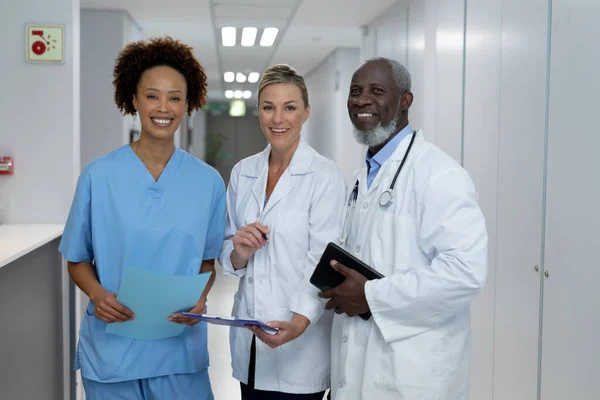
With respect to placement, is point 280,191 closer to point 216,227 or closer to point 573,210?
point 216,227

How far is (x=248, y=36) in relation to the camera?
855 centimetres

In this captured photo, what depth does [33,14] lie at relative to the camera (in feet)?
12.8

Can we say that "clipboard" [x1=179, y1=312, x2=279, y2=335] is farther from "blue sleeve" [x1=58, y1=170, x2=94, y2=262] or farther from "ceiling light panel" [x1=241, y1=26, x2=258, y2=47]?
"ceiling light panel" [x1=241, y1=26, x2=258, y2=47]

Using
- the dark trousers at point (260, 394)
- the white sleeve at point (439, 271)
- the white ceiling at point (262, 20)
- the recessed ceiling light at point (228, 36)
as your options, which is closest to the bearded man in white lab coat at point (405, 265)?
the white sleeve at point (439, 271)

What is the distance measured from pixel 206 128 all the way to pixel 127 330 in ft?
76.4

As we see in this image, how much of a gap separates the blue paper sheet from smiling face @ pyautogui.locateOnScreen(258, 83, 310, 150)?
20.0 inches

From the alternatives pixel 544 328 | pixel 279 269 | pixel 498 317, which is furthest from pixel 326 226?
pixel 498 317

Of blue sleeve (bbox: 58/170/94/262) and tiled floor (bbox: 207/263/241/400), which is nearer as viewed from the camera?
blue sleeve (bbox: 58/170/94/262)

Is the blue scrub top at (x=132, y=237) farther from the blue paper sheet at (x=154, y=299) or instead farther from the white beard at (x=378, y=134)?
the white beard at (x=378, y=134)

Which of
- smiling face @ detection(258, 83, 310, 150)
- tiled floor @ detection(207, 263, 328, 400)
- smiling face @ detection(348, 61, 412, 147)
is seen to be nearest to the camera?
smiling face @ detection(348, 61, 412, 147)

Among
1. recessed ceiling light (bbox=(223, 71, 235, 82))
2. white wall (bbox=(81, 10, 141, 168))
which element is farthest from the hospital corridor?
recessed ceiling light (bbox=(223, 71, 235, 82))

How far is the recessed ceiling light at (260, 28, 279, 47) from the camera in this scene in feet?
26.8

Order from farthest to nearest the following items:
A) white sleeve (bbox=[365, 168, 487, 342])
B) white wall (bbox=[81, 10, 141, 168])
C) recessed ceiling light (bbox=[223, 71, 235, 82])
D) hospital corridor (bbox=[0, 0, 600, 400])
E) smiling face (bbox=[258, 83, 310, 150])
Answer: recessed ceiling light (bbox=[223, 71, 235, 82])
white wall (bbox=[81, 10, 141, 168])
smiling face (bbox=[258, 83, 310, 150])
hospital corridor (bbox=[0, 0, 600, 400])
white sleeve (bbox=[365, 168, 487, 342])

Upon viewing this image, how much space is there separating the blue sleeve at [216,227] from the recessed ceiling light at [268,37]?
6.07 metres
